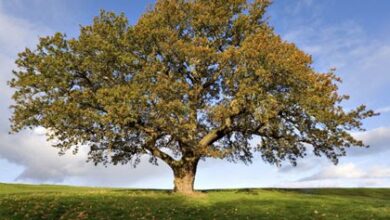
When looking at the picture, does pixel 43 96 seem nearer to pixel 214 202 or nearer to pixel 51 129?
pixel 51 129

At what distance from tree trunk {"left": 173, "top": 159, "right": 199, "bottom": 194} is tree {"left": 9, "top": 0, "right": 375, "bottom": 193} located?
3.6 inches

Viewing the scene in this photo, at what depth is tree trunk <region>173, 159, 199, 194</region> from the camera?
144 feet

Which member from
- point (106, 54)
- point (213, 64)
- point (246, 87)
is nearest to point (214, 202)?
point (246, 87)

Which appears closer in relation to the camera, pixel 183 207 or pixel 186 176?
pixel 183 207

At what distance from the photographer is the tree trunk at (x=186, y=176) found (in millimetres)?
43969

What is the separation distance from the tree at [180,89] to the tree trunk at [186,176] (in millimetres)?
90

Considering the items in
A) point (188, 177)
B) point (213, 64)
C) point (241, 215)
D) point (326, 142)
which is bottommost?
point (241, 215)

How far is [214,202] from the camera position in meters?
38.5

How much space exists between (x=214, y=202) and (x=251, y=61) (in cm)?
1145

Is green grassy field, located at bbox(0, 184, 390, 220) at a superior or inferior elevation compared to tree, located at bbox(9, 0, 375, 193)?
inferior

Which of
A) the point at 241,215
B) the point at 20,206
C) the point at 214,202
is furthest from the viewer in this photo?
the point at 214,202

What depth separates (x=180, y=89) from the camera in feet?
131

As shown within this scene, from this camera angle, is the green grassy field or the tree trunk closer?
the green grassy field

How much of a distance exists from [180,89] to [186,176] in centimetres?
870
